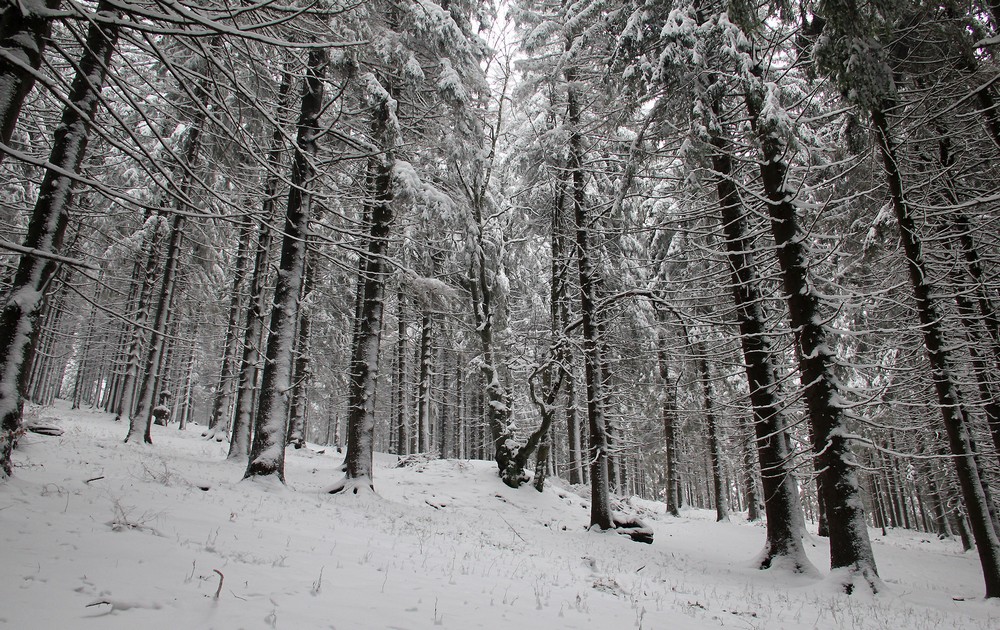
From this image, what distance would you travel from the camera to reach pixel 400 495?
11969mm

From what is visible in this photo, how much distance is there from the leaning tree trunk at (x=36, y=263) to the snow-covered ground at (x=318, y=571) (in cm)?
89

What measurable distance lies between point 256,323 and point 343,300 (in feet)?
17.0

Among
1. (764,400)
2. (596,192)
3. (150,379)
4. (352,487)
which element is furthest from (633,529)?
(150,379)

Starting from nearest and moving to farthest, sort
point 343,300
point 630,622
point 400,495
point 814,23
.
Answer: point 630,622 → point 814,23 → point 400,495 → point 343,300

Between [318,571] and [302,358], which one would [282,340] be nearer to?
[318,571]

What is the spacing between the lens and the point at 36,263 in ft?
19.1

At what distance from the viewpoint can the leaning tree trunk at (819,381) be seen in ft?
23.7

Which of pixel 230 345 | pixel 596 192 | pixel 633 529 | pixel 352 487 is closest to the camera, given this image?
pixel 352 487

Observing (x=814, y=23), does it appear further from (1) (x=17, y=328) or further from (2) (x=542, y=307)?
(2) (x=542, y=307)

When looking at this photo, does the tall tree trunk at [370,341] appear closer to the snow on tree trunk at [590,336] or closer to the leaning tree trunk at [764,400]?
the snow on tree trunk at [590,336]

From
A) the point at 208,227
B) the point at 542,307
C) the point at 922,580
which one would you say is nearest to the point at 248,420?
the point at 208,227

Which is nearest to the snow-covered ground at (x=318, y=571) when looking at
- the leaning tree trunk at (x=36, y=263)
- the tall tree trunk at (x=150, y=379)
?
the leaning tree trunk at (x=36, y=263)

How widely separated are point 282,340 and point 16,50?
22.2 ft

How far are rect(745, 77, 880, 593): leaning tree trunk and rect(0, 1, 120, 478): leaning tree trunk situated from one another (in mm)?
9881
